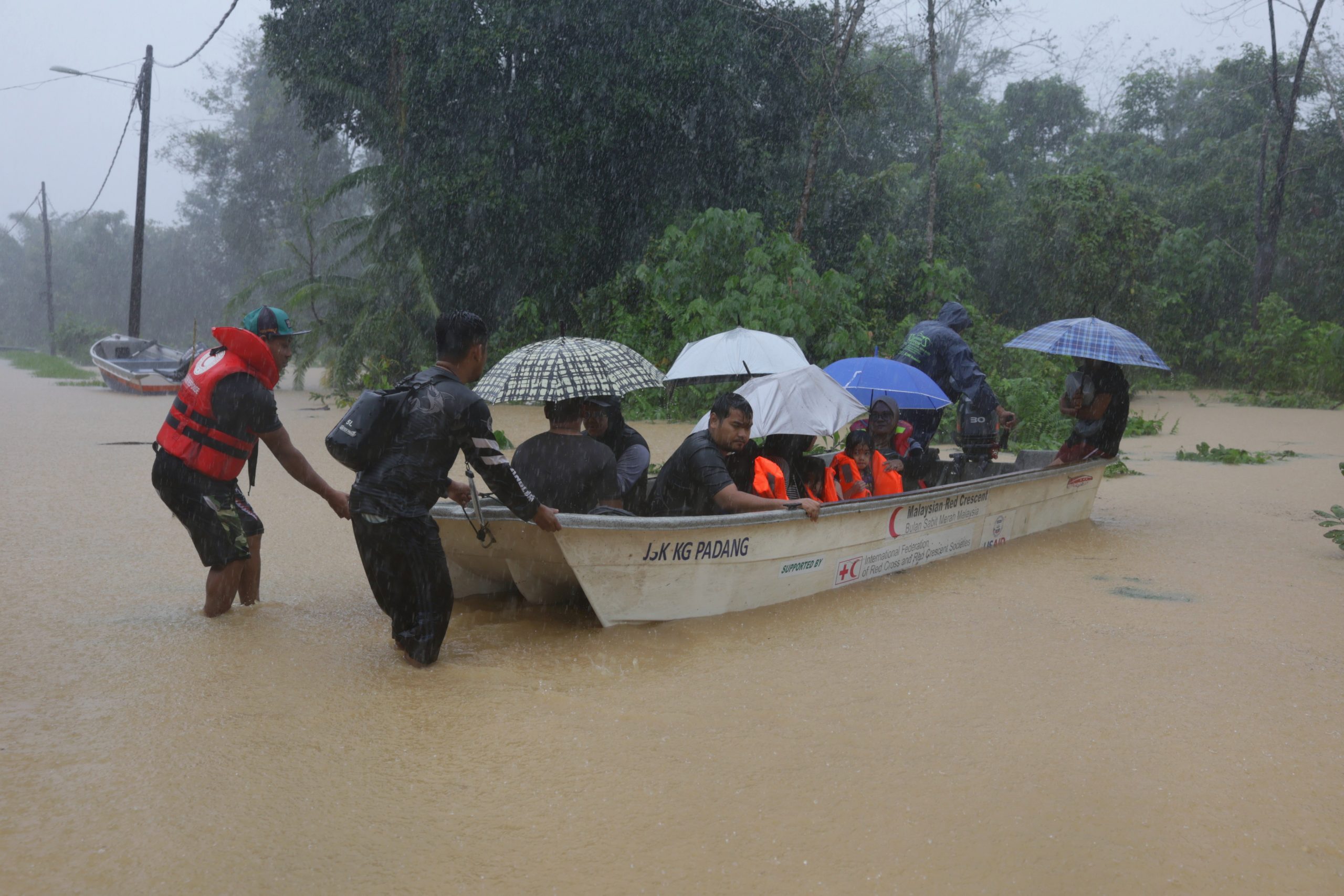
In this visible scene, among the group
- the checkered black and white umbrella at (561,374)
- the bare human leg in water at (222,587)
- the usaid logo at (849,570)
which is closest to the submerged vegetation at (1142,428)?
the usaid logo at (849,570)

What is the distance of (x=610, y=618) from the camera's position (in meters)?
5.43

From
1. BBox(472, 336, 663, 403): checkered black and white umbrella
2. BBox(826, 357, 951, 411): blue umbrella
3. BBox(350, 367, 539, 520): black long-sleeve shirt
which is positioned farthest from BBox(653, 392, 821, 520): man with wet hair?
BBox(826, 357, 951, 411): blue umbrella

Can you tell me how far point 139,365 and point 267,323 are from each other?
23032 millimetres

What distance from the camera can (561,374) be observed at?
18.8 ft

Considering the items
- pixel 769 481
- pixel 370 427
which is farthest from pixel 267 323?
pixel 769 481

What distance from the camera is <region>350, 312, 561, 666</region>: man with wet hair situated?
456 cm

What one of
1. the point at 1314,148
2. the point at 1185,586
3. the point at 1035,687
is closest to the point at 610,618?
the point at 1035,687

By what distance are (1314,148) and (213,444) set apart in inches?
1155

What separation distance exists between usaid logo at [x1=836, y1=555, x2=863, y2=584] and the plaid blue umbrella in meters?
2.61

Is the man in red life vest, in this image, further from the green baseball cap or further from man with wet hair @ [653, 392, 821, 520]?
man with wet hair @ [653, 392, 821, 520]

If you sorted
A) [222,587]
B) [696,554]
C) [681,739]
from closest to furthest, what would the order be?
[681,739]
[696,554]
[222,587]

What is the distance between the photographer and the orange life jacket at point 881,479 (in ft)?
23.5

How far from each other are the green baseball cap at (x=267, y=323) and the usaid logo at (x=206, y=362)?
0.64ft

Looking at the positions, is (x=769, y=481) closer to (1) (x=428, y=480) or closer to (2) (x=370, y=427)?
(1) (x=428, y=480)
